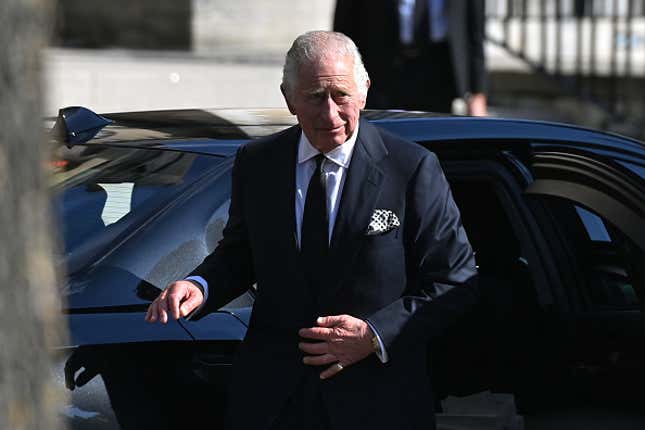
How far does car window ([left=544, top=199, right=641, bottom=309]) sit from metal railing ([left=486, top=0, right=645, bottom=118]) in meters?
7.94

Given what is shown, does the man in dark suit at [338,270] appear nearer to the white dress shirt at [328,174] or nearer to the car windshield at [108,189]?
the white dress shirt at [328,174]

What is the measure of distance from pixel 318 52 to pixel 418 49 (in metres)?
4.40

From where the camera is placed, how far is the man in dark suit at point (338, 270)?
3092 mm

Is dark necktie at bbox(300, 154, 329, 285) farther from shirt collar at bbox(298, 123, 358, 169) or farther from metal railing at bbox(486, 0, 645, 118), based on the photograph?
metal railing at bbox(486, 0, 645, 118)

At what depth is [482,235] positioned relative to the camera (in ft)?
13.0

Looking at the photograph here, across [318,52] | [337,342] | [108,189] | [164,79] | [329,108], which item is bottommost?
[164,79]

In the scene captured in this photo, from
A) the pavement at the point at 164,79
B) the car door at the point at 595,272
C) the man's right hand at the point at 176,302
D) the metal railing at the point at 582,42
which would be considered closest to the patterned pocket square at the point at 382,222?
the man's right hand at the point at 176,302

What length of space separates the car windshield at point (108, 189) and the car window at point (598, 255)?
3.40ft

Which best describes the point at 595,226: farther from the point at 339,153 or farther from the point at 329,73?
the point at 329,73

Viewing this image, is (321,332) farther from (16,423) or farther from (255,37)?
(255,37)

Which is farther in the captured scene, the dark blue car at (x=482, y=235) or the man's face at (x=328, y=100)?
the dark blue car at (x=482, y=235)

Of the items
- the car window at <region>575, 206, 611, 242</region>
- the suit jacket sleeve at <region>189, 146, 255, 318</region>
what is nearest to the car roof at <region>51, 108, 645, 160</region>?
the car window at <region>575, 206, 611, 242</region>

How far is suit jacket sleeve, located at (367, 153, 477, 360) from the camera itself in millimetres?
3068

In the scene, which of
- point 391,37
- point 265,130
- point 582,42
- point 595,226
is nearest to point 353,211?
point 265,130
